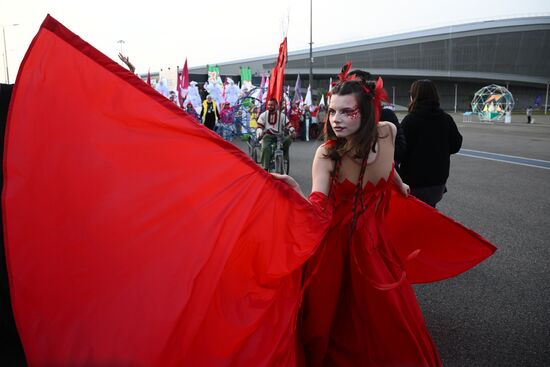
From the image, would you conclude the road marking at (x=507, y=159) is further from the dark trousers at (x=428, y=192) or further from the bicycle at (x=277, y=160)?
the dark trousers at (x=428, y=192)

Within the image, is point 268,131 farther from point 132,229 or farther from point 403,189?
point 132,229

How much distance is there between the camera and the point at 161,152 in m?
2.35

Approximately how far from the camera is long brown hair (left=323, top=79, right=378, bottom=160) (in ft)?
8.67

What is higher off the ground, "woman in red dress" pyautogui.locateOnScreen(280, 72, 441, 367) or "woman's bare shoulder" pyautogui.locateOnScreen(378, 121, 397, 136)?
"woman's bare shoulder" pyautogui.locateOnScreen(378, 121, 397, 136)

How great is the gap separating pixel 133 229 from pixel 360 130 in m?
1.39

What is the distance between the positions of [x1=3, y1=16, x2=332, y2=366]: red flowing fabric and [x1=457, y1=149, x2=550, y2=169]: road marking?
10998mm

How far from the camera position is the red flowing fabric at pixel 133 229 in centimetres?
209

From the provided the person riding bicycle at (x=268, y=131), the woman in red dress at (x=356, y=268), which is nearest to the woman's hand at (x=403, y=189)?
the woman in red dress at (x=356, y=268)

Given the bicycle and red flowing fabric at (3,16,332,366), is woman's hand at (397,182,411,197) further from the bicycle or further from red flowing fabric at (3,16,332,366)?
the bicycle

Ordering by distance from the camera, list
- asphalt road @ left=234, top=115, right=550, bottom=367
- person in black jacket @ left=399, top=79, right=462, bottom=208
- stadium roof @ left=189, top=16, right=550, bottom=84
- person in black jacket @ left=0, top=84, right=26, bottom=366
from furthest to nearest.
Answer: stadium roof @ left=189, top=16, right=550, bottom=84, person in black jacket @ left=399, top=79, right=462, bottom=208, asphalt road @ left=234, top=115, right=550, bottom=367, person in black jacket @ left=0, top=84, right=26, bottom=366

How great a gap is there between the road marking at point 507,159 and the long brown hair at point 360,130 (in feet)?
33.9

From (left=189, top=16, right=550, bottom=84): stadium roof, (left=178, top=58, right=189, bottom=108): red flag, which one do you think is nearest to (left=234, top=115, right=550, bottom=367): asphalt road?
(left=178, top=58, right=189, bottom=108): red flag

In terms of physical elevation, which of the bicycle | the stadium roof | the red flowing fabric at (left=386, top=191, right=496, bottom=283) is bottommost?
the bicycle

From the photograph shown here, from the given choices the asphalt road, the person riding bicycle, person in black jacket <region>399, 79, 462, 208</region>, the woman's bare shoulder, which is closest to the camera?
the woman's bare shoulder
